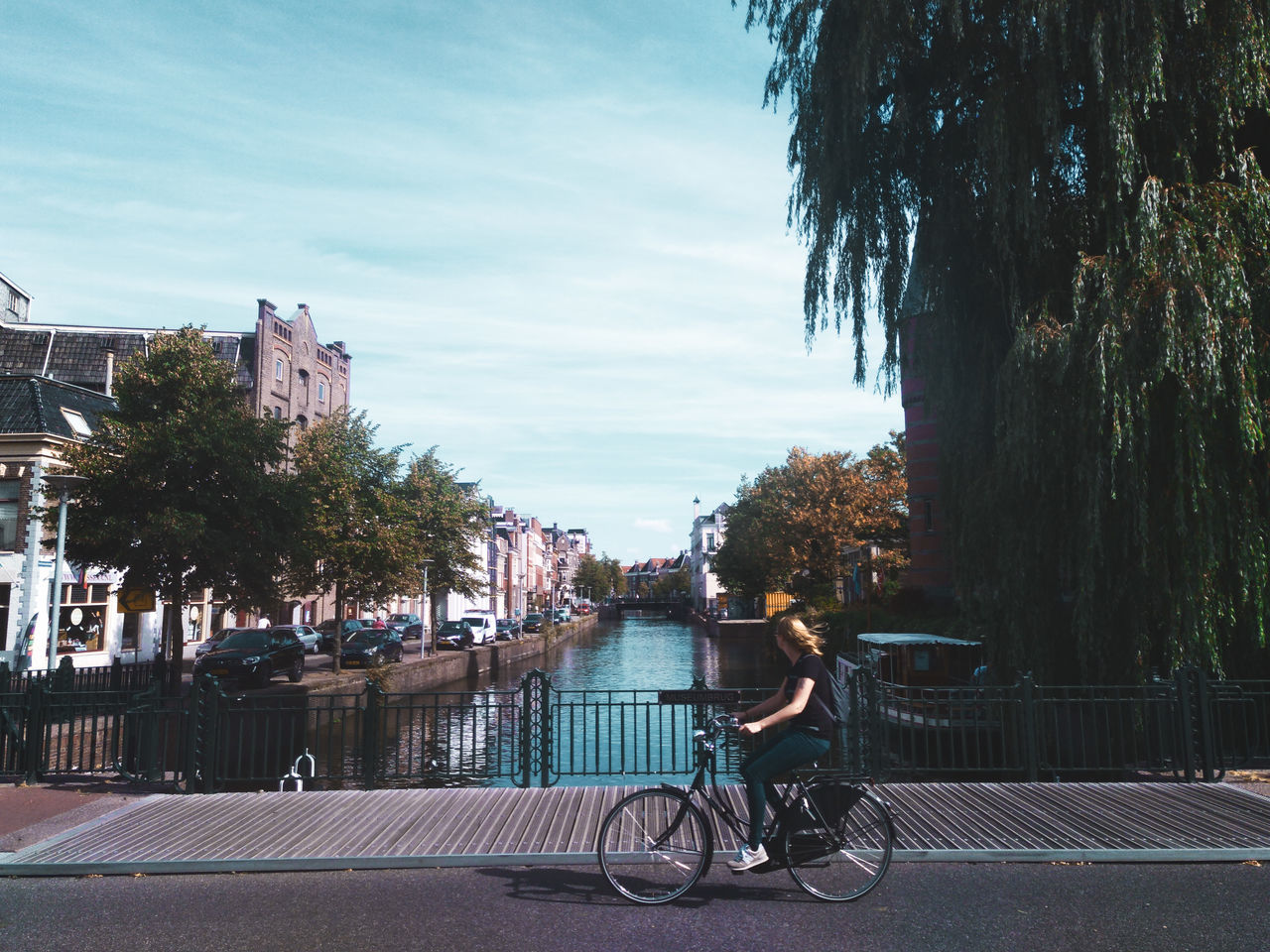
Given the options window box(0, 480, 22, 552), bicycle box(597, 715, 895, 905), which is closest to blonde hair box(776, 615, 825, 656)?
bicycle box(597, 715, 895, 905)

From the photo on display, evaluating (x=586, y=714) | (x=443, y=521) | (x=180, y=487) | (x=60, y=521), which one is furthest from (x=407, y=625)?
(x=586, y=714)

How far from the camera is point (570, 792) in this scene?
30.7 feet

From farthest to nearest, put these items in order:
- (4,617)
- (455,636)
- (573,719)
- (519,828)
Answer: (455,636)
(4,617)
(573,719)
(519,828)

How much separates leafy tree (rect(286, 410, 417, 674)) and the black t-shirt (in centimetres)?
2373

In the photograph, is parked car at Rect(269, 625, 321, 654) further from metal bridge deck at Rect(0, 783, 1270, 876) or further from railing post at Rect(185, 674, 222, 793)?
metal bridge deck at Rect(0, 783, 1270, 876)

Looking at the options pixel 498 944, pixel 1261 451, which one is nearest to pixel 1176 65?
pixel 1261 451

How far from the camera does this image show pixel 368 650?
32.3 meters

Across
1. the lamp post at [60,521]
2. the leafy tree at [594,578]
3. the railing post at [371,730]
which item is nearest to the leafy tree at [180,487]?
the lamp post at [60,521]

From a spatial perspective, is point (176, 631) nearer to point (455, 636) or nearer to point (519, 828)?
point (519, 828)

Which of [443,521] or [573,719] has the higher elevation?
[443,521]

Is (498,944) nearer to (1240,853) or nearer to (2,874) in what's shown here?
(2,874)

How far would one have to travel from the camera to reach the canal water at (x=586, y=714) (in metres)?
10.4

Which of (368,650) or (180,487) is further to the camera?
(368,650)

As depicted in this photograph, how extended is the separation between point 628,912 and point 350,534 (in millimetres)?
26180
